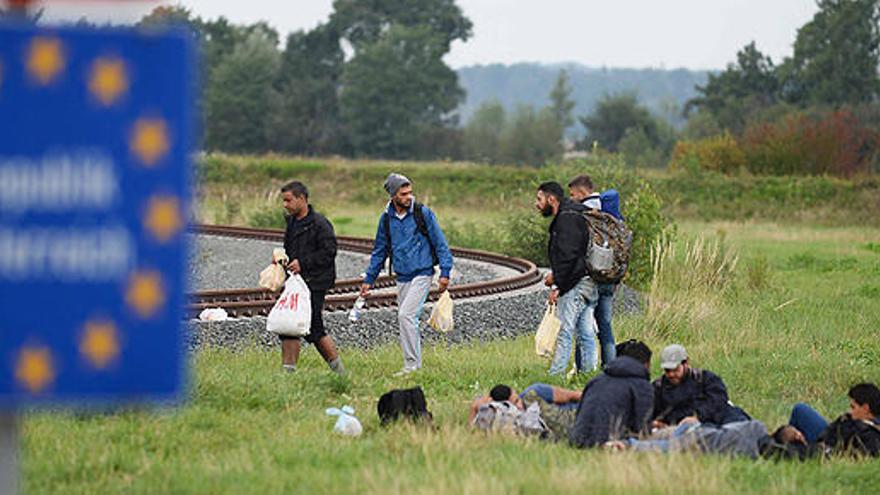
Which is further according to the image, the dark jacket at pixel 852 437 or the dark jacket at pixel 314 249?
the dark jacket at pixel 314 249

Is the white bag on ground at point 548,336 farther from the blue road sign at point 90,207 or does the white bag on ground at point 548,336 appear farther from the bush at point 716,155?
the bush at point 716,155

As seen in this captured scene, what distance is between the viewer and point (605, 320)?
1387 centimetres

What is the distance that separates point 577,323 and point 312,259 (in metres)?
2.46

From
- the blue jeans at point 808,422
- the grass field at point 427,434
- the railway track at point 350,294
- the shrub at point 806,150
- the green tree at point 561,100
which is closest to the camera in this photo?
the grass field at point 427,434

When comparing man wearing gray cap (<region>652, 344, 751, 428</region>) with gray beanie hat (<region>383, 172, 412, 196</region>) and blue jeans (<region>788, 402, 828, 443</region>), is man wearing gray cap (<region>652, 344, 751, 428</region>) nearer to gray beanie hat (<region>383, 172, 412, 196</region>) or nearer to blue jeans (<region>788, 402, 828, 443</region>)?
blue jeans (<region>788, 402, 828, 443</region>)

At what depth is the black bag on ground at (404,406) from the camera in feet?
33.9

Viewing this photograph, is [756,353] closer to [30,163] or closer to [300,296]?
[300,296]

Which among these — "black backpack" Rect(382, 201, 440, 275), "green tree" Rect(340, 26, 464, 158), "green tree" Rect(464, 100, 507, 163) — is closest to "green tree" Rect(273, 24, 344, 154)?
"green tree" Rect(340, 26, 464, 158)

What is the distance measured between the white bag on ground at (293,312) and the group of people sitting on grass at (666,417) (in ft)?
9.10

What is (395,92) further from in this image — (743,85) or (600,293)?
(600,293)

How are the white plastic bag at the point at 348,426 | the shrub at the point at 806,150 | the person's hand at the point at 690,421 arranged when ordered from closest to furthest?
the person's hand at the point at 690,421 < the white plastic bag at the point at 348,426 < the shrub at the point at 806,150

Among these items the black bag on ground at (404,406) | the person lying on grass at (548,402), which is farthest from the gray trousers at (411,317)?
the black bag on ground at (404,406)

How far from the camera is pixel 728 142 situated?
66.5 metres

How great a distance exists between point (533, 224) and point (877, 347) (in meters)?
14.4
